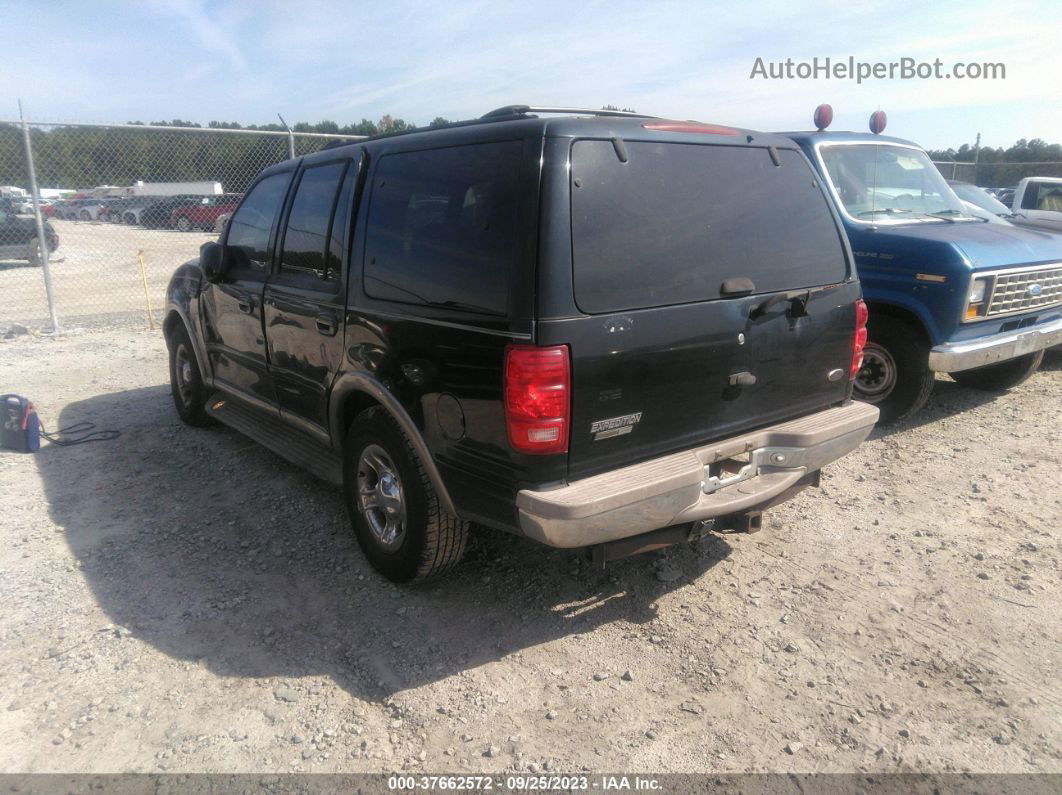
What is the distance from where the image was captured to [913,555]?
3967 millimetres

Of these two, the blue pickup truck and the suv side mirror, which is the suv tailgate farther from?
the suv side mirror

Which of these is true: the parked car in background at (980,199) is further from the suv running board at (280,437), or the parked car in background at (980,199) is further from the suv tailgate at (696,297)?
the suv running board at (280,437)

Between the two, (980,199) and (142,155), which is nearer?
(980,199)

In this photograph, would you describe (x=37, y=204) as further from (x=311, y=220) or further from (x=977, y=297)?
(x=977, y=297)

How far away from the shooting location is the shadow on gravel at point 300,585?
3.23m

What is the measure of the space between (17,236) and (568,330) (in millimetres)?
15323

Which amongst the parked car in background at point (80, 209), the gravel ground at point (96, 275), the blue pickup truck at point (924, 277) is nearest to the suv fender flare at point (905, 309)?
the blue pickup truck at point (924, 277)

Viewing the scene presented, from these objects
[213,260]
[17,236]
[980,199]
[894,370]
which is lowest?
[894,370]

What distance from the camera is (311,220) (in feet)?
13.1

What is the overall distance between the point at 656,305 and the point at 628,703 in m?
1.48

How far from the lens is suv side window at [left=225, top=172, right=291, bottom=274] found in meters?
4.45

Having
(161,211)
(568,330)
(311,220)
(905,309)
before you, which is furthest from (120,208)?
(568,330)

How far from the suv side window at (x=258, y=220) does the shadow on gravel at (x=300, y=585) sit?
56.7 inches

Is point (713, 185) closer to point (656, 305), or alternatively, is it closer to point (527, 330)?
point (656, 305)
